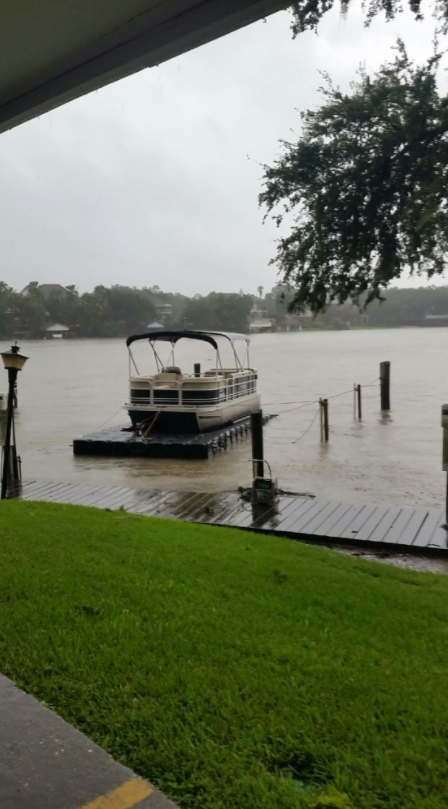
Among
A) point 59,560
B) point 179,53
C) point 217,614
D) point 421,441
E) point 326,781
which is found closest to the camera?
point 326,781

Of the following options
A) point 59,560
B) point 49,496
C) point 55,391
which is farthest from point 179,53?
point 55,391

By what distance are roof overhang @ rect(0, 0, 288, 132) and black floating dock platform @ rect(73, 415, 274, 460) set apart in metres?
14.1

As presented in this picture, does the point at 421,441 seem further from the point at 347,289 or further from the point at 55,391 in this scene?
the point at 55,391

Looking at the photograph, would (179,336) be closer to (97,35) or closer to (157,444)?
(157,444)

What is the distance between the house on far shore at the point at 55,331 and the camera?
1030 inches

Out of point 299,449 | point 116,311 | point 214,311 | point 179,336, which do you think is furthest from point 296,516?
point 116,311

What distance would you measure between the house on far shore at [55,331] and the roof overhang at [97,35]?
22742 millimetres

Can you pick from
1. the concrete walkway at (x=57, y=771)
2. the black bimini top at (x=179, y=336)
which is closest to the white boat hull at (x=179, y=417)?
the black bimini top at (x=179, y=336)

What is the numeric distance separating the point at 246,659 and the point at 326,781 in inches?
36.6

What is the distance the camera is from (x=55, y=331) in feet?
89.7

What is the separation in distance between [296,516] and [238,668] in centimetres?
580

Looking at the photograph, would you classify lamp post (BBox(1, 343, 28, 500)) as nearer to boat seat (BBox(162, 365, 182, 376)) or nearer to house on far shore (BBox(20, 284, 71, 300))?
boat seat (BBox(162, 365, 182, 376))

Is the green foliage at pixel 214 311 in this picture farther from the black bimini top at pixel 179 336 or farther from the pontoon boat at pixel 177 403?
the pontoon boat at pixel 177 403

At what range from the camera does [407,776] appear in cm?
236
